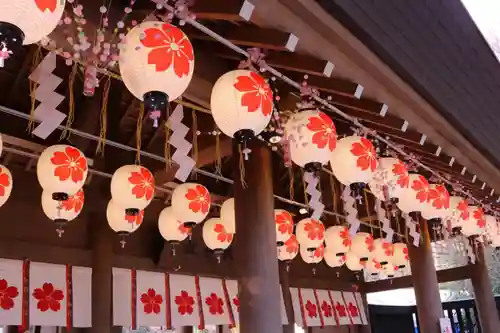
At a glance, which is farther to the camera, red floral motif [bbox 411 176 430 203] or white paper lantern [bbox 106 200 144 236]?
white paper lantern [bbox 106 200 144 236]

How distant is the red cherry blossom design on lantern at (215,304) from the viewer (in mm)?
8116

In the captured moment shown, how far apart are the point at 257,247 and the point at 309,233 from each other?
341 cm

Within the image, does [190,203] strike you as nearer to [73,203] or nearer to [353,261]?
[73,203]

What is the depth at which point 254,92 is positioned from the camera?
3188 mm

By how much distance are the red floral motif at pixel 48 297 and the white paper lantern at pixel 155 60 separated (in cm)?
451

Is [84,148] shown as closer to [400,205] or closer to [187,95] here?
[187,95]

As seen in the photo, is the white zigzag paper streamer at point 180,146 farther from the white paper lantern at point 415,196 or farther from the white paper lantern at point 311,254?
the white paper lantern at point 311,254

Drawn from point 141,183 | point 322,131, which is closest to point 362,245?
point 141,183

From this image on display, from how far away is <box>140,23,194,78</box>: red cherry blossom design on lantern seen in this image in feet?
8.57

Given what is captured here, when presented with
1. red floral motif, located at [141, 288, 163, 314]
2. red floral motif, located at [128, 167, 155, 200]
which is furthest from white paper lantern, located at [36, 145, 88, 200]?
red floral motif, located at [141, 288, 163, 314]

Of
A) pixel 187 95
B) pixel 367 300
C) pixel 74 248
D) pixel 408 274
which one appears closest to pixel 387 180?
pixel 187 95

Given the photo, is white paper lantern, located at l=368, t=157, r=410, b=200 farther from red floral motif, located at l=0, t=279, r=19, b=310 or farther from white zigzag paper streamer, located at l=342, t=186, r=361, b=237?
red floral motif, located at l=0, t=279, r=19, b=310

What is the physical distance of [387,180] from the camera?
4949mm

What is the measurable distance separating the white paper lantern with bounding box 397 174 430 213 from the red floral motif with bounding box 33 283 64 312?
4460 mm
